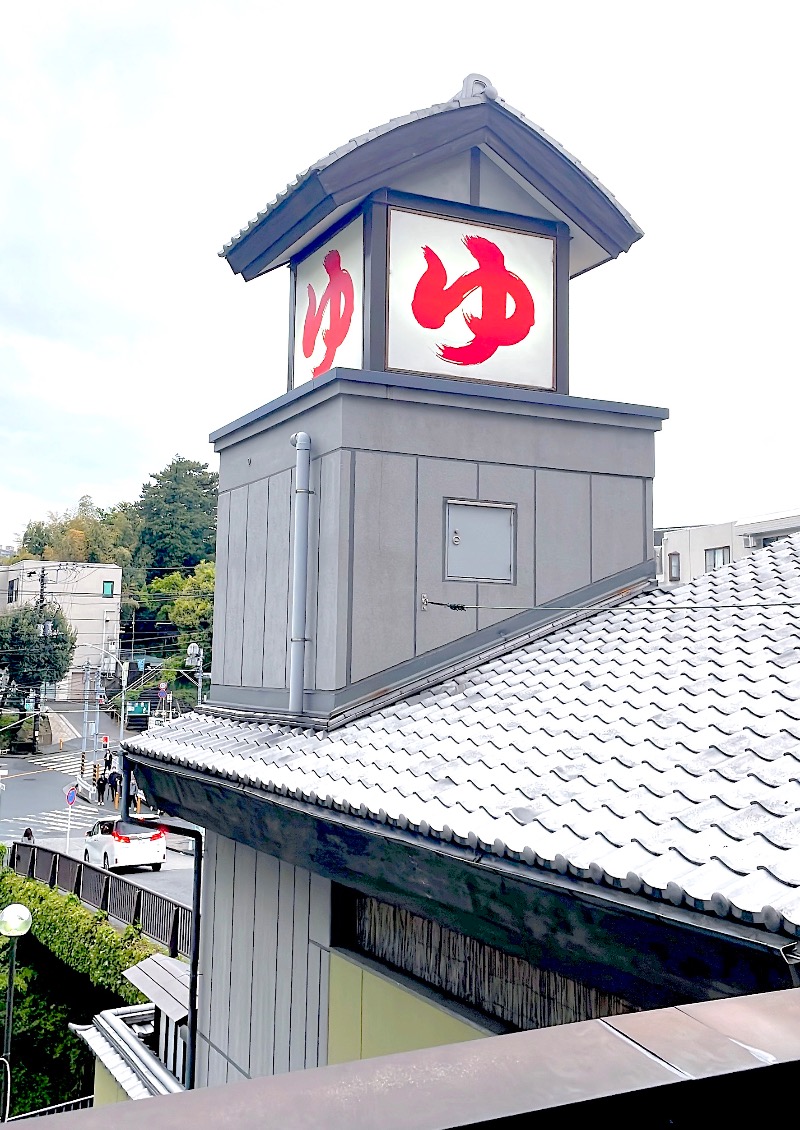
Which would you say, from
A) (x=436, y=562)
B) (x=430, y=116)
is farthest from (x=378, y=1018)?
(x=430, y=116)

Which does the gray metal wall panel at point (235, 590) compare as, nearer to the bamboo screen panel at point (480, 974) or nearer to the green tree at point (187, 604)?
the bamboo screen panel at point (480, 974)

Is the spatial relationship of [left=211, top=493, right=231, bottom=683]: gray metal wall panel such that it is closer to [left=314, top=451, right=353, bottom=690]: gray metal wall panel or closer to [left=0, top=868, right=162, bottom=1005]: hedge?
[left=314, top=451, right=353, bottom=690]: gray metal wall panel

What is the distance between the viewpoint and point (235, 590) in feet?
27.2

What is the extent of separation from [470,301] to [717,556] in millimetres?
36011

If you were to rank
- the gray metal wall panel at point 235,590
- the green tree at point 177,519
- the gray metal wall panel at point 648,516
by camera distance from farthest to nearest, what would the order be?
1. the green tree at point 177,519
2. the gray metal wall panel at point 235,590
3. the gray metal wall panel at point 648,516

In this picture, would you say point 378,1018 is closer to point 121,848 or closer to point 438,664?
point 438,664

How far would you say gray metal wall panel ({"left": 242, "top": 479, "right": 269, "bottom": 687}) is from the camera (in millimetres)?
7770

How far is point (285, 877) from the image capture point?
253 inches

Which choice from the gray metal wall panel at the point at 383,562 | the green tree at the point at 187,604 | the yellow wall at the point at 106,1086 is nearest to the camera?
the gray metal wall panel at the point at 383,562

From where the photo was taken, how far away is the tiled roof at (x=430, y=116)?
704cm

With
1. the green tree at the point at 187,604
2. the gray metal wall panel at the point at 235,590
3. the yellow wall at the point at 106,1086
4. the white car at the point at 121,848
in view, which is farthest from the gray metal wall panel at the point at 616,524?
the green tree at the point at 187,604

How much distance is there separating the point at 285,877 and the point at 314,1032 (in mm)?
968

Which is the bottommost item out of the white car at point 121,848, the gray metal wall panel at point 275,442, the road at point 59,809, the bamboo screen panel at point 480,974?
the road at point 59,809

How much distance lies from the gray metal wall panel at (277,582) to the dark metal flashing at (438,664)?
190 millimetres
